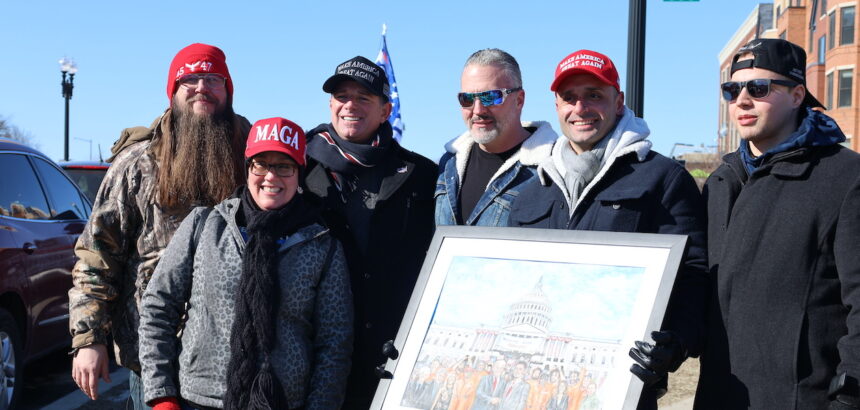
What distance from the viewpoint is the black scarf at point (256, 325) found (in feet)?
9.73

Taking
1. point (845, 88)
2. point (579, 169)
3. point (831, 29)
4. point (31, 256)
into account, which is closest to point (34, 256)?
point (31, 256)

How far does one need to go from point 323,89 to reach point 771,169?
6.90ft

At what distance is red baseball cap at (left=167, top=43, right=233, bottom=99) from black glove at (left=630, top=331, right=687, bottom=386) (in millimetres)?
2474

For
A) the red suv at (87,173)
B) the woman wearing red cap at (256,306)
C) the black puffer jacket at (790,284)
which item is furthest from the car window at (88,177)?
the black puffer jacket at (790,284)

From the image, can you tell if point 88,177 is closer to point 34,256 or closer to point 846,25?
point 34,256

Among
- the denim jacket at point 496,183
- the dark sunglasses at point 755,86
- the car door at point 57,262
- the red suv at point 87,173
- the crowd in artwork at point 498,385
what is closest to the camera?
the crowd in artwork at point 498,385

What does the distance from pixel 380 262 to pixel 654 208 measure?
1282 millimetres

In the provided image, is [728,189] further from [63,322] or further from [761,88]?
[63,322]

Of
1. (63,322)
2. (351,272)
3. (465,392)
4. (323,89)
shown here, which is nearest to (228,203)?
(351,272)

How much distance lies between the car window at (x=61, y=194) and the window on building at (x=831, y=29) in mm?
46213

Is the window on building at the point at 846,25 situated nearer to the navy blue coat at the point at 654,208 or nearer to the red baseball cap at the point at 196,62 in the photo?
the navy blue coat at the point at 654,208

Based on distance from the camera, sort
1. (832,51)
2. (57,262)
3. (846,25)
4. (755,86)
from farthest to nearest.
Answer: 1. (832,51)
2. (846,25)
3. (57,262)
4. (755,86)

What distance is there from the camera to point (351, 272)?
348 centimetres

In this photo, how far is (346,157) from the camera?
384 centimetres
